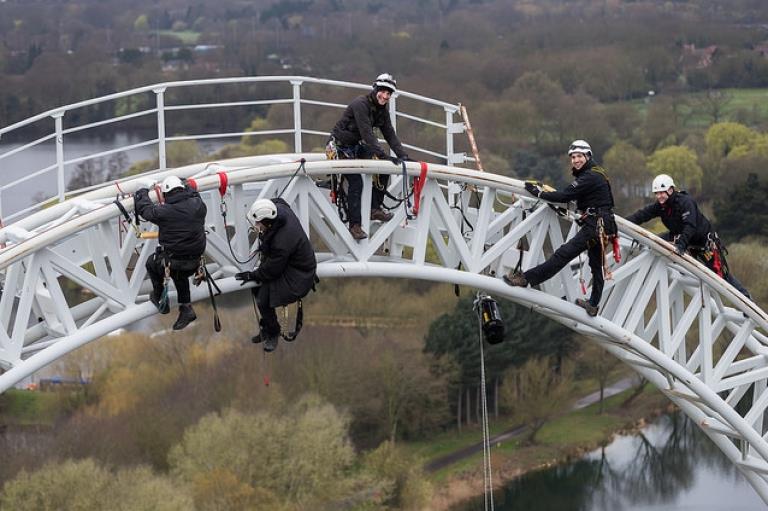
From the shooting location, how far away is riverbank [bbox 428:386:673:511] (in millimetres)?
55062

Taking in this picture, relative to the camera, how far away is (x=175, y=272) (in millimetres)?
15047

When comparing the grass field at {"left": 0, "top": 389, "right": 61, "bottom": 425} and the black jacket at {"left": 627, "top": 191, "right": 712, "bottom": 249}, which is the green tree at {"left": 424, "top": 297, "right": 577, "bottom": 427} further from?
the black jacket at {"left": 627, "top": 191, "right": 712, "bottom": 249}

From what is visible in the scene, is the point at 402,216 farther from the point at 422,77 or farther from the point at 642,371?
the point at 422,77

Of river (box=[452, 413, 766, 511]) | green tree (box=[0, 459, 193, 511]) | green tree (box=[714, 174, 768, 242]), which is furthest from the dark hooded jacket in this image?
green tree (box=[714, 174, 768, 242])

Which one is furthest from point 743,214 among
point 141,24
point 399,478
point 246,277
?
point 141,24

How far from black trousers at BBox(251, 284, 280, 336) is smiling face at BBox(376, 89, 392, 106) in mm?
2560

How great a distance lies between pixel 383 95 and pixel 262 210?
7.91ft

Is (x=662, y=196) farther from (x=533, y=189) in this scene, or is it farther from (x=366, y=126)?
(x=366, y=126)

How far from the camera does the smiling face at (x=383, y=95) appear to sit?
1653 centimetres

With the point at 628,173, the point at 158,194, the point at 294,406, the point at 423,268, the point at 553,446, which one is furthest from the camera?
the point at 628,173

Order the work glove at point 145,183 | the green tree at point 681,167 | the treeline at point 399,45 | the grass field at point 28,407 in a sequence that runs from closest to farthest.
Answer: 1. the work glove at point 145,183
2. the grass field at point 28,407
3. the green tree at point 681,167
4. the treeline at point 399,45

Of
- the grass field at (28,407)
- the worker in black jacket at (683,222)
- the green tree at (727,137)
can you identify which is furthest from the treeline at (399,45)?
the worker in black jacket at (683,222)

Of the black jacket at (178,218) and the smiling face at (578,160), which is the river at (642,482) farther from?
the black jacket at (178,218)

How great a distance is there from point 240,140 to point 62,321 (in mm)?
79948
